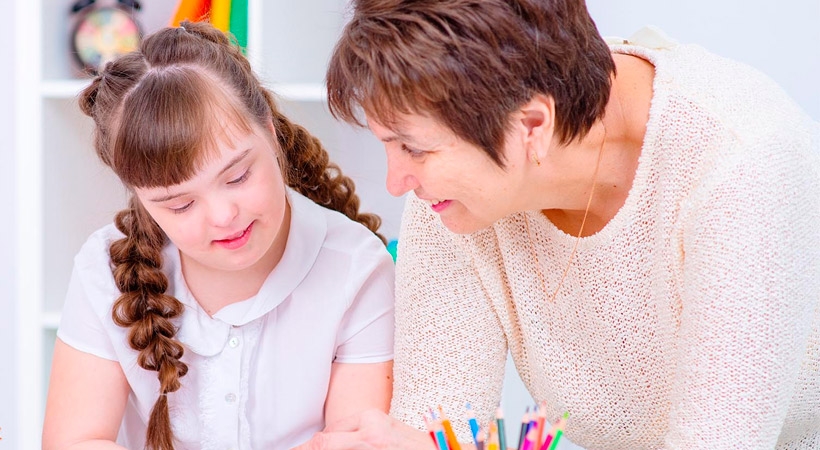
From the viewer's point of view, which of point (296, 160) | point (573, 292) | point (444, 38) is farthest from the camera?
point (296, 160)

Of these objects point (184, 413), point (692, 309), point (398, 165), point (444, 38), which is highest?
point (444, 38)

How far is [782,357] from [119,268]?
2.56ft

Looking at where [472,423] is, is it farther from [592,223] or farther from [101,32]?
[101,32]

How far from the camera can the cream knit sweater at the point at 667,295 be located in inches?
33.4

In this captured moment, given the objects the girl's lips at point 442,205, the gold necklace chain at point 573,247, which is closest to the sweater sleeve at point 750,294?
the gold necklace chain at point 573,247

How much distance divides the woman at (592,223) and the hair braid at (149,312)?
10.0 inches

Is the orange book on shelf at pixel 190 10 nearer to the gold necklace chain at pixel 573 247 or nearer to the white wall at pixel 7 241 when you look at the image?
the white wall at pixel 7 241

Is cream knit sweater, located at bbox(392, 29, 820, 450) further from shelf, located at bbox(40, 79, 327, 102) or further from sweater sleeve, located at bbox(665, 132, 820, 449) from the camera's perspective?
shelf, located at bbox(40, 79, 327, 102)

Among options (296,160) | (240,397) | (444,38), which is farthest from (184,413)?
(444,38)

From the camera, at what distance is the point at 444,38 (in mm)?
828

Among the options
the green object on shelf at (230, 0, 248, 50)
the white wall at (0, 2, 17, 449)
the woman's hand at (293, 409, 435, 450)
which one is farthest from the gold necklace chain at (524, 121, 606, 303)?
the white wall at (0, 2, 17, 449)

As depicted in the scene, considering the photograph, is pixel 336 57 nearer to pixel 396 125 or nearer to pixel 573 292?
pixel 396 125

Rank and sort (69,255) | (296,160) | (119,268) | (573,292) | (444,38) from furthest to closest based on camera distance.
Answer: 1. (69,255)
2. (296,160)
3. (119,268)
4. (573,292)
5. (444,38)

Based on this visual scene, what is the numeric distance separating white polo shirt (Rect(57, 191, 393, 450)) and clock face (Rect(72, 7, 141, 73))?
419 mm
